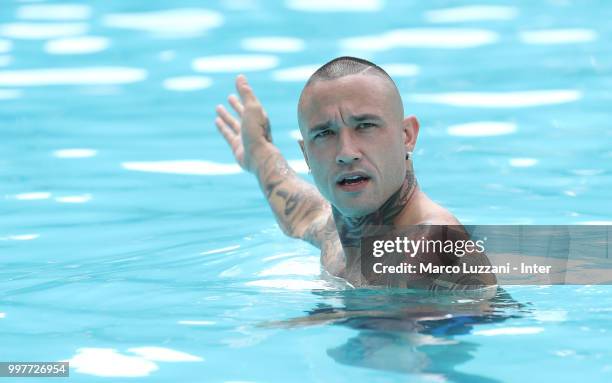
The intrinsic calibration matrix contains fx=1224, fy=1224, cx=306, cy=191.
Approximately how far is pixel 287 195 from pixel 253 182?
3.84 ft

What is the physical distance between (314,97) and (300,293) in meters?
0.75

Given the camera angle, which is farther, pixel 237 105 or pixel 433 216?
pixel 237 105

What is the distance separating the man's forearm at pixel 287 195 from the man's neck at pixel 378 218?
2.53 ft

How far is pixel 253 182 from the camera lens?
6.38m

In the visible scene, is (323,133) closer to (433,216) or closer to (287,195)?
Result: (433,216)

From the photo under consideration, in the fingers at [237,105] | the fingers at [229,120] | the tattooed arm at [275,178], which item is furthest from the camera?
the fingers at [229,120]

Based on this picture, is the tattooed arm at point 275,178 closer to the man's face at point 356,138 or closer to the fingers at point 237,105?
the fingers at point 237,105

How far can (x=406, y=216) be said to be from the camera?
402 cm

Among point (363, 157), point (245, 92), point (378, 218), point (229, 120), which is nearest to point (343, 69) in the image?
point (363, 157)

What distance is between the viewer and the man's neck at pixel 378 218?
159 inches

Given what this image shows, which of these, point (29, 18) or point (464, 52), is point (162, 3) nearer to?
point (29, 18)

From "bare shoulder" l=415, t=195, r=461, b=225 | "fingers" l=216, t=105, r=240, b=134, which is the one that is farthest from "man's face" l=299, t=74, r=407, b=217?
"fingers" l=216, t=105, r=240, b=134

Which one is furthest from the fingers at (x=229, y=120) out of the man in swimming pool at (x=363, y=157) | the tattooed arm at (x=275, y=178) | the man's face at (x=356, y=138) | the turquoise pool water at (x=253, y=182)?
the man's face at (x=356, y=138)

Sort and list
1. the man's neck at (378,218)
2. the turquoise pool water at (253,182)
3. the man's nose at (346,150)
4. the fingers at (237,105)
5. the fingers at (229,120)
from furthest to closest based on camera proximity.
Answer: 1. the fingers at (229,120)
2. the fingers at (237,105)
3. the man's neck at (378,218)
4. the man's nose at (346,150)
5. the turquoise pool water at (253,182)
